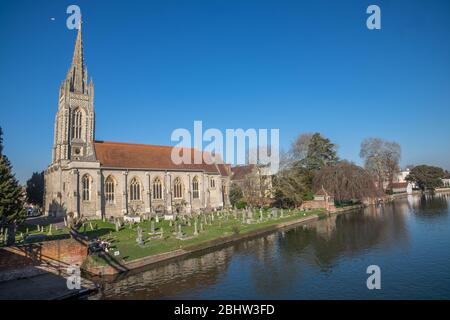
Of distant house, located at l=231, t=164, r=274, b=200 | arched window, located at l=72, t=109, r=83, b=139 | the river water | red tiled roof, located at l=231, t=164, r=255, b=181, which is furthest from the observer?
red tiled roof, located at l=231, t=164, r=255, b=181

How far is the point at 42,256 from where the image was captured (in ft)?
57.0

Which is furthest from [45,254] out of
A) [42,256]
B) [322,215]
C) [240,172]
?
[240,172]

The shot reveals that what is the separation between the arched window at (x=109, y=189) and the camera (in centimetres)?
4150

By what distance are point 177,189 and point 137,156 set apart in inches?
318

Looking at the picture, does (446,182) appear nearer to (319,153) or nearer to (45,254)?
(319,153)

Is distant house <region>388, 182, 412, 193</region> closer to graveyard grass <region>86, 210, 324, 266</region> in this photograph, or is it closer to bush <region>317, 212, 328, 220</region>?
bush <region>317, 212, 328, 220</region>

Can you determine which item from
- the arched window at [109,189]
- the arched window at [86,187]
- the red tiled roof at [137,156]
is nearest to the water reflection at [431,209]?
the red tiled roof at [137,156]

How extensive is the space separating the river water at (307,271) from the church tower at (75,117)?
27562mm

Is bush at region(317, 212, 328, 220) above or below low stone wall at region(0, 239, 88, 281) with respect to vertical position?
below

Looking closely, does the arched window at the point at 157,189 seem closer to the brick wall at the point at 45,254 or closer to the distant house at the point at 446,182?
the brick wall at the point at 45,254

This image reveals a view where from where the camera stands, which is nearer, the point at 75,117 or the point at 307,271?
the point at 307,271

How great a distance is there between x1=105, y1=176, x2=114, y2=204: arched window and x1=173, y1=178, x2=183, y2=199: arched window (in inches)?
401

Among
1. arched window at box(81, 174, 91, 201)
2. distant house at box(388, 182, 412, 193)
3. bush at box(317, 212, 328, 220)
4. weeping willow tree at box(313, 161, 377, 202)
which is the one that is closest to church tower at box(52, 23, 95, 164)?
arched window at box(81, 174, 91, 201)

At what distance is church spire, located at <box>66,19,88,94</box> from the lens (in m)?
46.7
